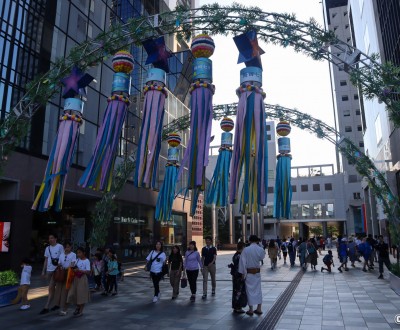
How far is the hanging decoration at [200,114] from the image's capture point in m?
8.91

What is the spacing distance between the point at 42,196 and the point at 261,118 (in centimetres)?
658

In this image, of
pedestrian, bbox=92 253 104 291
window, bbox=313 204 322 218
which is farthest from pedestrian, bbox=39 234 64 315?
window, bbox=313 204 322 218

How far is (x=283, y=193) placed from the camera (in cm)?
1159

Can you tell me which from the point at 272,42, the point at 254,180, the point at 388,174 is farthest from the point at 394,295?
the point at 388,174

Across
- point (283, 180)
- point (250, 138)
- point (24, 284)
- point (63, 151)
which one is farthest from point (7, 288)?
point (283, 180)

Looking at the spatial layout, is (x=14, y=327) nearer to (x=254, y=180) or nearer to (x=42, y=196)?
(x=42, y=196)

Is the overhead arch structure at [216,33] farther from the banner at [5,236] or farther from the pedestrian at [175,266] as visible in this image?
the banner at [5,236]

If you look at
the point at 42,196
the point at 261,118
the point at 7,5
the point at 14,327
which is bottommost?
the point at 14,327

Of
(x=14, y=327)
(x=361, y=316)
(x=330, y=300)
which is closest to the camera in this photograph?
(x=14, y=327)

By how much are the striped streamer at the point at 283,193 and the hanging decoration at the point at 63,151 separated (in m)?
6.54

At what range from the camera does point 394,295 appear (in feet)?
35.4

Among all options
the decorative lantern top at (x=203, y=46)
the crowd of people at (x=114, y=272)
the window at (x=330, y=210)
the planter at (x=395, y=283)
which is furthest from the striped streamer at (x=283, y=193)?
the window at (x=330, y=210)

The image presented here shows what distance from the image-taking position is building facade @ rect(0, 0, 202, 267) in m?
17.4

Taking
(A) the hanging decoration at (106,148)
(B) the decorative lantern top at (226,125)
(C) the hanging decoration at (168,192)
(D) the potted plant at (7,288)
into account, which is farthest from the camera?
(B) the decorative lantern top at (226,125)
